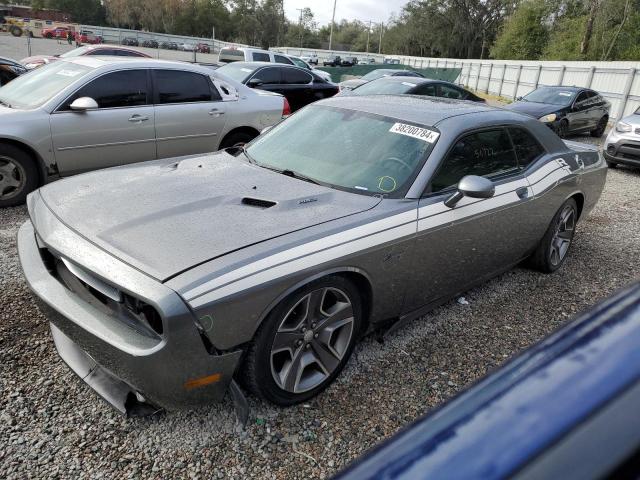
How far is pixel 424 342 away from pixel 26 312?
2641 mm

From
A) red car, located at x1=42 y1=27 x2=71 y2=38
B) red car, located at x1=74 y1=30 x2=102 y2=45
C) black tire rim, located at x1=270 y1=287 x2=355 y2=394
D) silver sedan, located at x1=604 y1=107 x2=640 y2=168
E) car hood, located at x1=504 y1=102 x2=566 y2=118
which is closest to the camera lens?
black tire rim, located at x1=270 y1=287 x2=355 y2=394

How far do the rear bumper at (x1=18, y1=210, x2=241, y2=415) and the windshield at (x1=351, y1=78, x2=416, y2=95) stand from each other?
359 inches

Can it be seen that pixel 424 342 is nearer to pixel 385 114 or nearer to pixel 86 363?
pixel 385 114

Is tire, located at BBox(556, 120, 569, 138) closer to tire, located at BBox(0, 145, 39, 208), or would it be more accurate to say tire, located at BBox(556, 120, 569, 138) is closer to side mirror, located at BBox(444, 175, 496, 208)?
side mirror, located at BBox(444, 175, 496, 208)

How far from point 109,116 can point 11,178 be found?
46.5 inches

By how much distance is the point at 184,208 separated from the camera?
105 inches

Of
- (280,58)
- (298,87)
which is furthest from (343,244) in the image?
(280,58)

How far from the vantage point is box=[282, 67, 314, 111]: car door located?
11.0 metres

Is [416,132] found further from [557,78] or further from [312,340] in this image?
[557,78]

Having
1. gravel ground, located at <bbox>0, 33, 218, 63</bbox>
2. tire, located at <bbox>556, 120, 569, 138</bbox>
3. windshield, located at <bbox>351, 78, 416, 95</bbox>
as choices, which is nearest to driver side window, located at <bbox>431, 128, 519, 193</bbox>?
windshield, located at <bbox>351, 78, 416, 95</bbox>

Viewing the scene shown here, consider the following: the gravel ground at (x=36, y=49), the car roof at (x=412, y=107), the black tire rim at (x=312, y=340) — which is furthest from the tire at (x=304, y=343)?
the gravel ground at (x=36, y=49)

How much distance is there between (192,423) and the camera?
247 centimetres

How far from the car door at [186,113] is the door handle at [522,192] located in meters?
4.03

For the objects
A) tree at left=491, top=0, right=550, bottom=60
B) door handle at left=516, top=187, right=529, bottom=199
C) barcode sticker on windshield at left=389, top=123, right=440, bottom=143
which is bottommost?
door handle at left=516, top=187, right=529, bottom=199
